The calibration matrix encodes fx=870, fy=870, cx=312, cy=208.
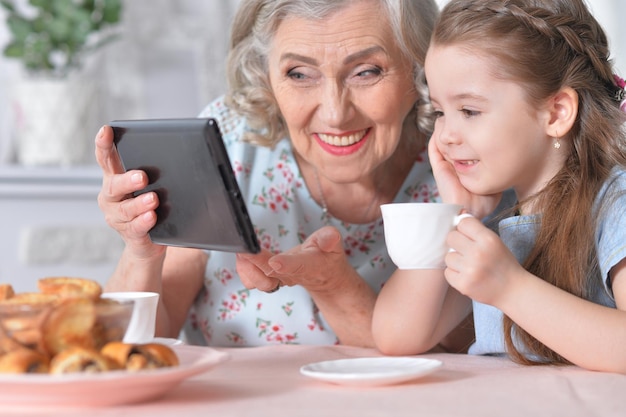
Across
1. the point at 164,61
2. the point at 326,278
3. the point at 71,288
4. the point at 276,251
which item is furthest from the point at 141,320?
the point at 164,61

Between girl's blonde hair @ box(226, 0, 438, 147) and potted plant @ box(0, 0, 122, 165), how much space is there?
3.23 ft

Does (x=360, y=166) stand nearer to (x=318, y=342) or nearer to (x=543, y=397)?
(x=318, y=342)

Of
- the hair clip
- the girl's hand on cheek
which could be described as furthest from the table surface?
the hair clip

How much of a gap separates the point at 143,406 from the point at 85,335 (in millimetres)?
98

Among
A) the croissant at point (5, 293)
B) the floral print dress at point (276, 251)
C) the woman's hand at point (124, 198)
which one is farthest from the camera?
the floral print dress at point (276, 251)

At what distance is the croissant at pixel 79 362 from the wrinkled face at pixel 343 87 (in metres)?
0.87

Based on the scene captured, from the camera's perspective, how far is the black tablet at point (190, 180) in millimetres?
1101

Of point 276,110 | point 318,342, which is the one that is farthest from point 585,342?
point 276,110

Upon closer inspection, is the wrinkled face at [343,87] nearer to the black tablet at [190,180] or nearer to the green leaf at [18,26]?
the black tablet at [190,180]

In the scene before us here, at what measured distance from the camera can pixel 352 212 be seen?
1.95 meters

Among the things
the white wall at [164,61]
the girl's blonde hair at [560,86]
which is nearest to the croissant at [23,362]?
the girl's blonde hair at [560,86]

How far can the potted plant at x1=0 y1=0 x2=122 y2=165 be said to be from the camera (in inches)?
108

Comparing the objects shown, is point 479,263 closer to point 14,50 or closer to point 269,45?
point 269,45

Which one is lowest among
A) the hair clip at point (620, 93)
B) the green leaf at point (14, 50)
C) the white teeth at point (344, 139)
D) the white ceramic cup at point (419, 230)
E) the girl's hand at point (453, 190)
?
the white ceramic cup at point (419, 230)
